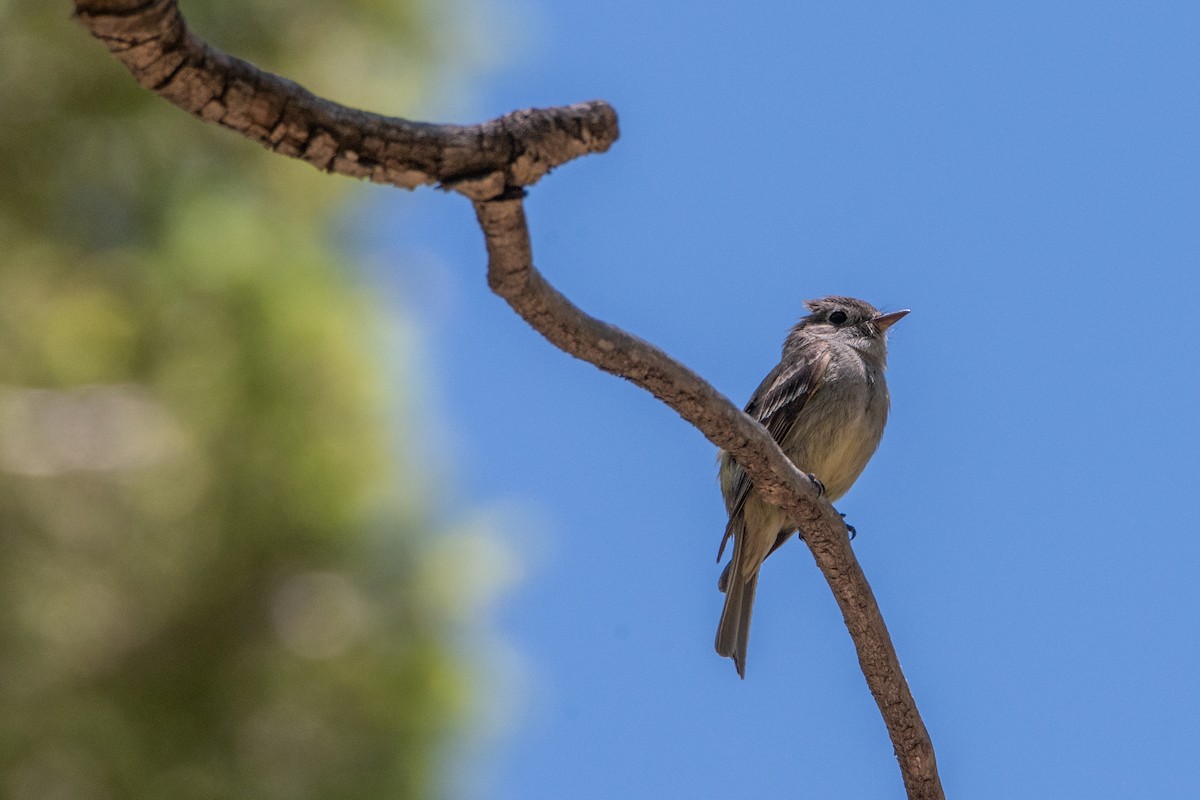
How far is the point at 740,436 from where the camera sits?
412cm

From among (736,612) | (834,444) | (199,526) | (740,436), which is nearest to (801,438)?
(834,444)

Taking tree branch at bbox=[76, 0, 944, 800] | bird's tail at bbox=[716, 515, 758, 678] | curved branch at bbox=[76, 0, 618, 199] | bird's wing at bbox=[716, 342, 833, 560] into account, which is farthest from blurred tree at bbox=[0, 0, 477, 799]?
curved branch at bbox=[76, 0, 618, 199]

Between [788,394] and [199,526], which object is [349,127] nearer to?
[199,526]

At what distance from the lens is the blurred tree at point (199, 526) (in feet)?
15.8

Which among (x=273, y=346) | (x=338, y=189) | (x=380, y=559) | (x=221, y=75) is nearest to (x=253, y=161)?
(x=338, y=189)

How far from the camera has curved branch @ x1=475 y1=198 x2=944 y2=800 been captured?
10.0 feet

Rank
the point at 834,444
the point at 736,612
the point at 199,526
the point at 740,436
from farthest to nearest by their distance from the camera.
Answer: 1. the point at 834,444
2. the point at 736,612
3. the point at 199,526
4. the point at 740,436

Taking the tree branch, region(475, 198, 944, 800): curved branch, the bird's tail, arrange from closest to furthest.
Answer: the tree branch < region(475, 198, 944, 800): curved branch < the bird's tail

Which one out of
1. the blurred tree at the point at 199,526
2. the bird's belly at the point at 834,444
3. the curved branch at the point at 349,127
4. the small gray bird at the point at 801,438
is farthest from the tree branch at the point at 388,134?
the bird's belly at the point at 834,444

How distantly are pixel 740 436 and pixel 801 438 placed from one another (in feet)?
8.77

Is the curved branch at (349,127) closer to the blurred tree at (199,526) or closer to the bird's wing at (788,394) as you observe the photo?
the blurred tree at (199,526)

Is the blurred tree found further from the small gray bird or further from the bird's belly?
the bird's belly

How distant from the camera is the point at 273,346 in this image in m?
4.95

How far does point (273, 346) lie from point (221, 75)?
242 cm
